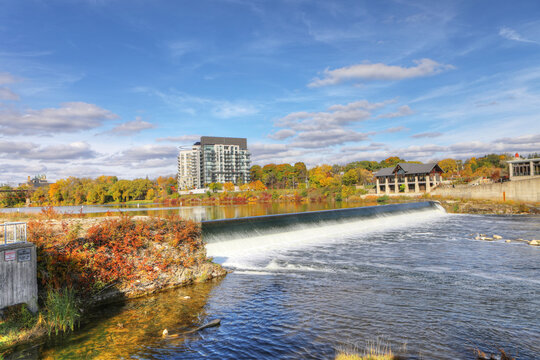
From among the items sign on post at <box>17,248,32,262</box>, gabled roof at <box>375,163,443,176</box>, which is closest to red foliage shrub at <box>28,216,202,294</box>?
sign on post at <box>17,248,32,262</box>

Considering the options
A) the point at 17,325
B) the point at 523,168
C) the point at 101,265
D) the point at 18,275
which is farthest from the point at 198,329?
the point at 523,168

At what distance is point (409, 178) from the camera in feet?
290

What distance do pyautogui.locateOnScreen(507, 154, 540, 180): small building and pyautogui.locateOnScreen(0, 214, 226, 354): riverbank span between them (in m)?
62.8

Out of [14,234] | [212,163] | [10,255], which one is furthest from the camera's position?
[212,163]

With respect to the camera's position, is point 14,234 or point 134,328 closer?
point 14,234

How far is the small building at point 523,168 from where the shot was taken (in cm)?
5584

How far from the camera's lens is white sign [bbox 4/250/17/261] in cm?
836

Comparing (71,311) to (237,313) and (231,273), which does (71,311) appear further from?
(231,273)

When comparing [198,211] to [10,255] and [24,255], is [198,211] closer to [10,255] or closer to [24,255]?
[24,255]

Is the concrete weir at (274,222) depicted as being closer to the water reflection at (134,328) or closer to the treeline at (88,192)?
the water reflection at (134,328)

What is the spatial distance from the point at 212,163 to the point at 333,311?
161598 mm

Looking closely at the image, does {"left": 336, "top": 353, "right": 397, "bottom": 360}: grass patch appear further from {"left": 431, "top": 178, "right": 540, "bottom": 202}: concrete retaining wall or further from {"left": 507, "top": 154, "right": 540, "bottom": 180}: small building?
{"left": 507, "top": 154, "right": 540, "bottom": 180}: small building

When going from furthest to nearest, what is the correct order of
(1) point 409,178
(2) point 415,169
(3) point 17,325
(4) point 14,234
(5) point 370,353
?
(1) point 409,178
(2) point 415,169
(4) point 14,234
(3) point 17,325
(5) point 370,353

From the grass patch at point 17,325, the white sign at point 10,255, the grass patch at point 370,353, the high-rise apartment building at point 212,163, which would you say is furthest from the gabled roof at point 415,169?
the high-rise apartment building at point 212,163
